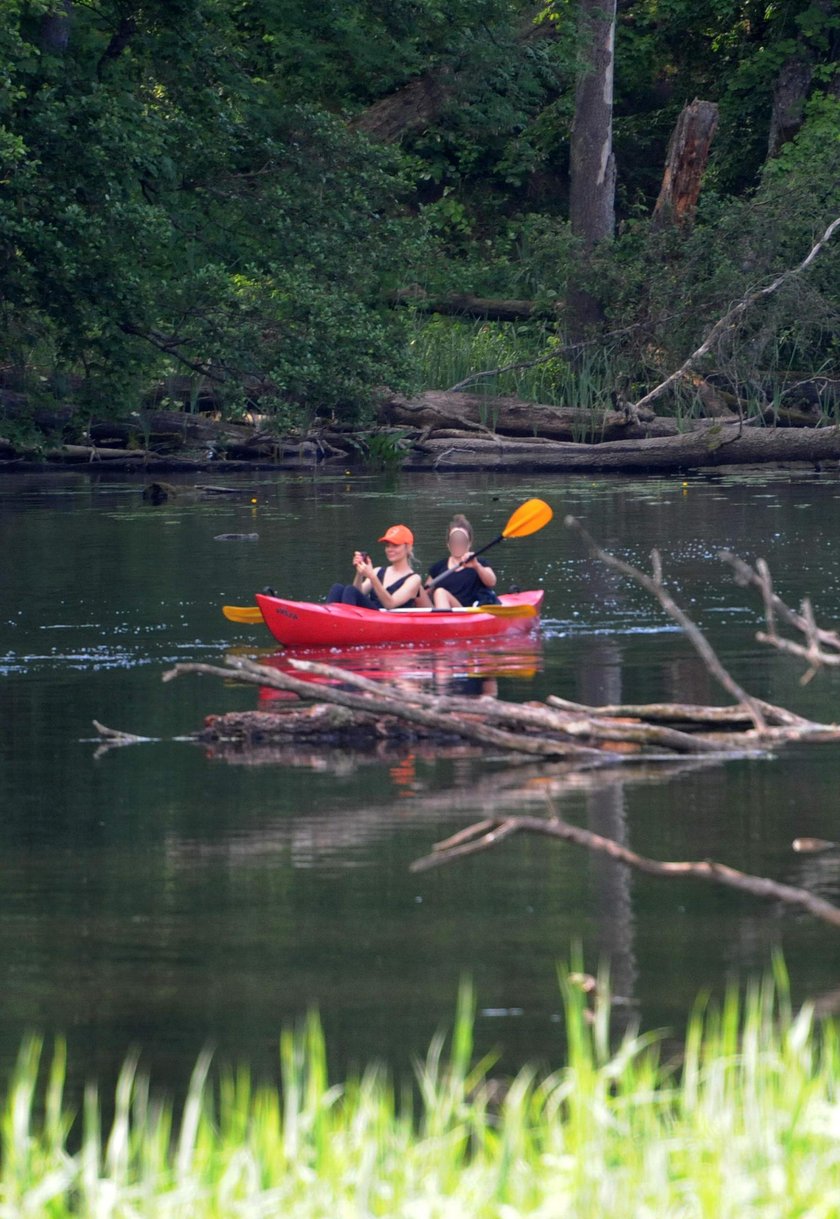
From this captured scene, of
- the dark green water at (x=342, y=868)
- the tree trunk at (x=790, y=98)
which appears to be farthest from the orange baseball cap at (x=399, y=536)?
the tree trunk at (x=790, y=98)

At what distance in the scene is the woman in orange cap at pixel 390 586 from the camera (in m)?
14.8

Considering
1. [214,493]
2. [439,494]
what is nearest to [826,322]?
[439,494]

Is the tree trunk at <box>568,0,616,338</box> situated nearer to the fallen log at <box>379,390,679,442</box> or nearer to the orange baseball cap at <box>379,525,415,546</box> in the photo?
the fallen log at <box>379,390,679,442</box>

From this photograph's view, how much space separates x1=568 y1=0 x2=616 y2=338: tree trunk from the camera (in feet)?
120

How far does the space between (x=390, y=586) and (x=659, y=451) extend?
18.6m

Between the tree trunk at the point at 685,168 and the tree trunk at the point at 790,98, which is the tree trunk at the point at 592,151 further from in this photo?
the tree trunk at the point at 790,98

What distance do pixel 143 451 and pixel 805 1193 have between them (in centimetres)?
3158

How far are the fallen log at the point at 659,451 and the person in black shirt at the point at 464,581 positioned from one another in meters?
17.7

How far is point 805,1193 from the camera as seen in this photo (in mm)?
3725

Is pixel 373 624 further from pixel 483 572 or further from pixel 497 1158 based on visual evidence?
pixel 497 1158

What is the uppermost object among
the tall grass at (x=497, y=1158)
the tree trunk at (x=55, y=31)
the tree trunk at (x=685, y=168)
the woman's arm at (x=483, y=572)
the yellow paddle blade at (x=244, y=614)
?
the tree trunk at (x=55, y=31)

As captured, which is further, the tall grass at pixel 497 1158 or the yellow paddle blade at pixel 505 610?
the yellow paddle blade at pixel 505 610

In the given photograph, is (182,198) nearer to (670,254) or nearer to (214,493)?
(214,493)

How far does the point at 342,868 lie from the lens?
25.0 ft
